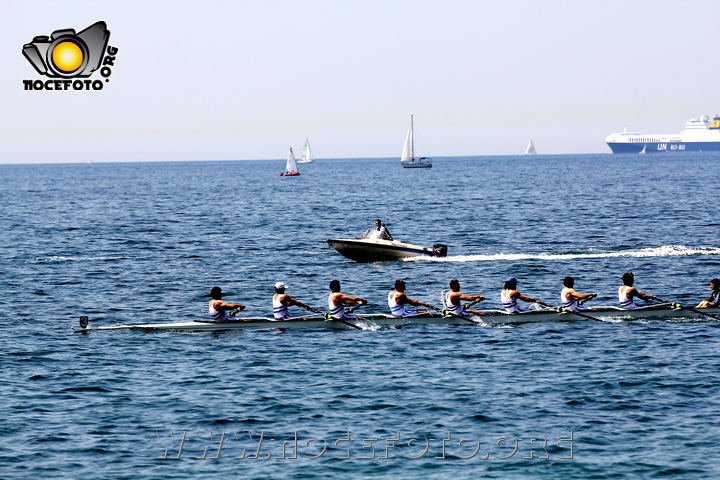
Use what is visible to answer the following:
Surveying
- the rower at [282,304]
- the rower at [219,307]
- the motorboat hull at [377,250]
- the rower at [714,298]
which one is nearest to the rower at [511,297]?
the rower at [714,298]

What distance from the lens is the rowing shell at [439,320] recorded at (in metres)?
29.2

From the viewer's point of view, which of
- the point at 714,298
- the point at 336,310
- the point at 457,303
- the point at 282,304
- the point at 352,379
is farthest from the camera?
the point at 714,298

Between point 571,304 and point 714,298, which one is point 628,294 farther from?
point 714,298

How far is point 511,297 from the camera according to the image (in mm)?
30156

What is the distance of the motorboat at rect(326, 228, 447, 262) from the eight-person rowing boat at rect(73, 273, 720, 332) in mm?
16262

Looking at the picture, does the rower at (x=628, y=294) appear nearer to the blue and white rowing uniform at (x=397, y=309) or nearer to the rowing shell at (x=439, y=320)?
the rowing shell at (x=439, y=320)

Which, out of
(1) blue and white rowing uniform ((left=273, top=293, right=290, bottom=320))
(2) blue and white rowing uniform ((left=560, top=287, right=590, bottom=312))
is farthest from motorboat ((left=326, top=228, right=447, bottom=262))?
(1) blue and white rowing uniform ((left=273, top=293, right=290, bottom=320))

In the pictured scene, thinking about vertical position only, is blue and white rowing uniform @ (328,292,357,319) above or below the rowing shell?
above

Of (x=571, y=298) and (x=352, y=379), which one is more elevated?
(x=571, y=298)

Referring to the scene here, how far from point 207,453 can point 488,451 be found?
243 inches

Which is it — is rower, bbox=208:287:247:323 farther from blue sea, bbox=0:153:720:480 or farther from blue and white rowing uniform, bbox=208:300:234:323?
blue sea, bbox=0:153:720:480

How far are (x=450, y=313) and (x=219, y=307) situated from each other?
837 centimetres

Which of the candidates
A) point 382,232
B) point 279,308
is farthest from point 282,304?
point 382,232

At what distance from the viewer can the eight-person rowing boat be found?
2914 cm
